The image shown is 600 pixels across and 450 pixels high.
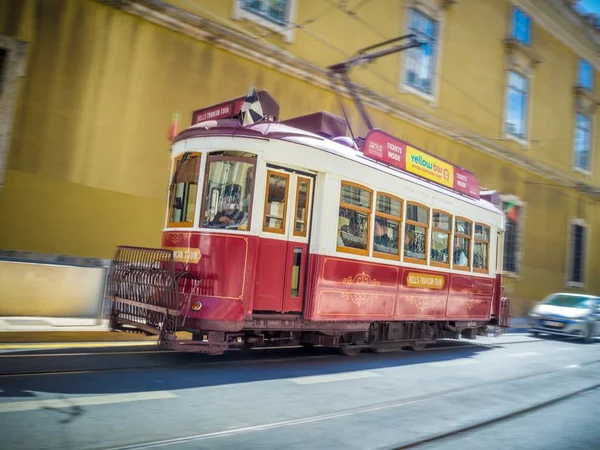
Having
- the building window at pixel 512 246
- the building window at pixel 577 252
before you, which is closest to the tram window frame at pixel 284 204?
the building window at pixel 512 246

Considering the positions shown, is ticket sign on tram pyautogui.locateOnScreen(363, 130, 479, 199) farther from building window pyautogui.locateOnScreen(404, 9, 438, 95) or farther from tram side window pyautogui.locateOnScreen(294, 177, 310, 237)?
building window pyautogui.locateOnScreen(404, 9, 438, 95)

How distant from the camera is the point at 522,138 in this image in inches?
943

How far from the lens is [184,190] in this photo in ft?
24.3

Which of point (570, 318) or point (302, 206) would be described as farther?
point (570, 318)

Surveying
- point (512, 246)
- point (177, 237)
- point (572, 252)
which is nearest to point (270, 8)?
point (177, 237)

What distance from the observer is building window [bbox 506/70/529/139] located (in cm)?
2323

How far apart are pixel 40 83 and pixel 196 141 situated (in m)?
5.23

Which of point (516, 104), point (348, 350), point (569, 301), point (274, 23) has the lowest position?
point (348, 350)

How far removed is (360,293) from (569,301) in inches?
416

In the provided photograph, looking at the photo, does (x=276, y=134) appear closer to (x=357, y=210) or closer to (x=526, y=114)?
(x=357, y=210)

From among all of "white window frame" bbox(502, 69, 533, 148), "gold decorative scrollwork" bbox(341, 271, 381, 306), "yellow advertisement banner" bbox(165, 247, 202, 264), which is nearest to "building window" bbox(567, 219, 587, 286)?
"white window frame" bbox(502, 69, 533, 148)

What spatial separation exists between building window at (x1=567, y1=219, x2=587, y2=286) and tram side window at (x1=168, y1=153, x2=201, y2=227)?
2421cm

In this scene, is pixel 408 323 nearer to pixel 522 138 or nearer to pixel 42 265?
pixel 42 265

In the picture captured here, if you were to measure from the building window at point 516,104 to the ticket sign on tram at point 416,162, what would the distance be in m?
13.7
